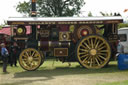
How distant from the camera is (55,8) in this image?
129 feet

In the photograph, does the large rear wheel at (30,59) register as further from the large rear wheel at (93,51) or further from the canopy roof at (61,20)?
the large rear wheel at (93,51)

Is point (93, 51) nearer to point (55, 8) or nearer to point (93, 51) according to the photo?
point (93, 51)

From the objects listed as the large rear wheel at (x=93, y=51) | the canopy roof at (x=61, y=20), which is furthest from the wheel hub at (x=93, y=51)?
the canopy roof at (x=61, y=20)

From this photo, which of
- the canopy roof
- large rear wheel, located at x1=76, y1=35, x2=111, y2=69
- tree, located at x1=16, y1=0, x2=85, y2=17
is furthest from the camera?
tree, located at x1=16, y1=0, x2=85, y2=17

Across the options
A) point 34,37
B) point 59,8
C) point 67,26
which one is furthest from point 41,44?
point 59,8

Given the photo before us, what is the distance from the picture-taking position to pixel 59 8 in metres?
39.2

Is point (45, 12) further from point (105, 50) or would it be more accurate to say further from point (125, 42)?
point (105, 50)

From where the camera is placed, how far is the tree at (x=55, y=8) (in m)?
39.3

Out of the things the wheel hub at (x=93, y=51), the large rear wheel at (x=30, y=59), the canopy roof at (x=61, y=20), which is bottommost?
the large rear wheel at (x=30, y=59)

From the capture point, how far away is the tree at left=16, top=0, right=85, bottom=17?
39.3 metres

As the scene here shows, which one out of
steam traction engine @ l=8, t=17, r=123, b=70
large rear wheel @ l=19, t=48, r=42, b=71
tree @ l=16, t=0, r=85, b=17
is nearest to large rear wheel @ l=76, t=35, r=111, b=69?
steam traction engine @ l=8, t=17, r=123, b=70

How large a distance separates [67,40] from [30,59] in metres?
2.08

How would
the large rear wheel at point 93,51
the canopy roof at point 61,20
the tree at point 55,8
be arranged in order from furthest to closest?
1. the tree at point 55,8
2. the large rear wheel at point 93,51
3. the canopy roof at point 61,20

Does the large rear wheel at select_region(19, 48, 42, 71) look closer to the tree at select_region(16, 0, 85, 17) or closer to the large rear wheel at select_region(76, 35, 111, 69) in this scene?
the large rear wheel at select_region(76, 35, 111, 69)
